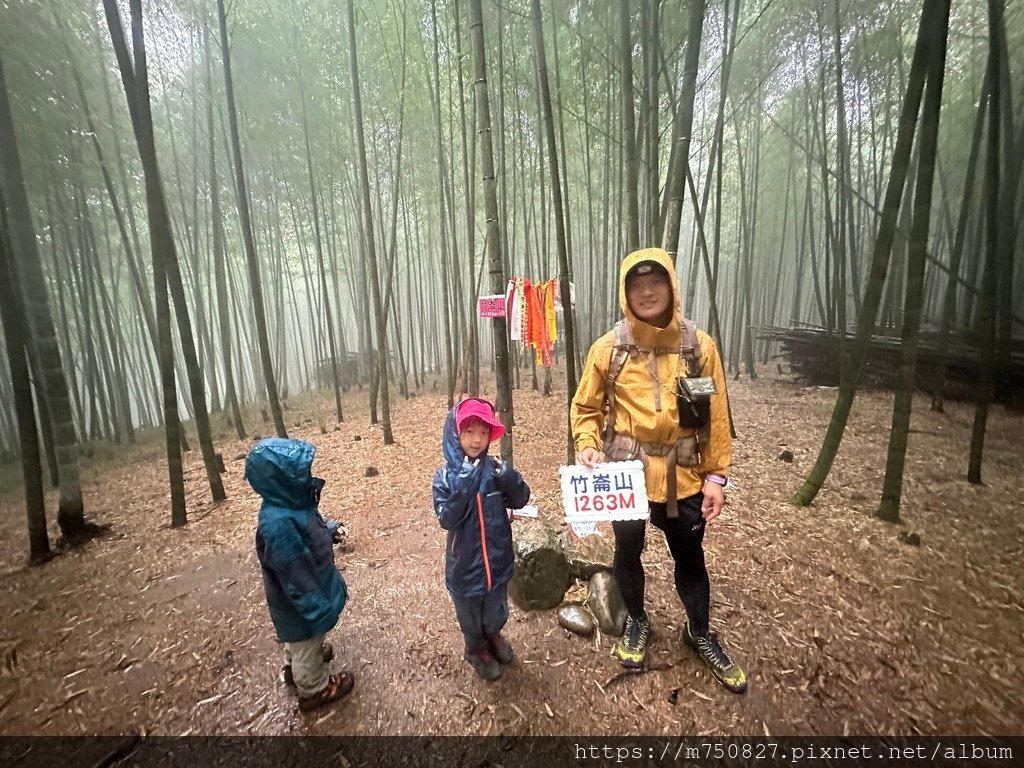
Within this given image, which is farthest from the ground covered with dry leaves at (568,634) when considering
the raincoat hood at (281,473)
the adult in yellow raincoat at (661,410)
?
the raincoat hood at (281,473)

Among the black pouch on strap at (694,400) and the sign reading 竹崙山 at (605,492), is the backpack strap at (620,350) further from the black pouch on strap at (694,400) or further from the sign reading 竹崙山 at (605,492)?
the sign reading 竹崙山 at (605,492)

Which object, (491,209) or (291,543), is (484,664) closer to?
(291,543)

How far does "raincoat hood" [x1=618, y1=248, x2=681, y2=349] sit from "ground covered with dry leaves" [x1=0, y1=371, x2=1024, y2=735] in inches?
59.1

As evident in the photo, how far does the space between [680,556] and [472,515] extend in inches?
36.1

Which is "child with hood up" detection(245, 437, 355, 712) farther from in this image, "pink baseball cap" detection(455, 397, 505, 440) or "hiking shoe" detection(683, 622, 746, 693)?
"hiking shoe" detection(683, 622, 746, 693)

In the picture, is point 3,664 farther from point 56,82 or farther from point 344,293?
point 344,293

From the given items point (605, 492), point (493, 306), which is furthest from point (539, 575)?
point (493, 306)

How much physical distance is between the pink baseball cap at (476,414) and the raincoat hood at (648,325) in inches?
26.9

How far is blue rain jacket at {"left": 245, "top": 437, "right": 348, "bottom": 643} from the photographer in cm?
149

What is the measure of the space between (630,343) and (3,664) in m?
3.59

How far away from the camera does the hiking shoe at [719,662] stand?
1.58 metres

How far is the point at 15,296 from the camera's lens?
275 centimetres

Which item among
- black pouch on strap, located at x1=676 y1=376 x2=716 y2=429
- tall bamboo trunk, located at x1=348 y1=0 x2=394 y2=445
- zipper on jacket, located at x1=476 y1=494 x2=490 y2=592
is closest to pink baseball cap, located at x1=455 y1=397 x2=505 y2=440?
zipper on jacket, located at x1=476 y1=494 x2=490 y2=592

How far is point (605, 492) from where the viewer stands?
1477 mm
